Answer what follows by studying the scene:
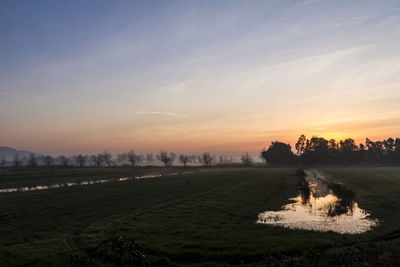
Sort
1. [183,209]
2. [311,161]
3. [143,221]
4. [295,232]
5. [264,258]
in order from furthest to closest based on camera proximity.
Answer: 1. [311,161]
2. [183,209]
3. [143,221]
4. [295,232]
5. [264,258]

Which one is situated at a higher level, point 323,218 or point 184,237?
point 184,237

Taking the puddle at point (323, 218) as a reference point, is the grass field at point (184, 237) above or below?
above

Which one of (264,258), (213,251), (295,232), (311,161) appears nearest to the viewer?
(264,258)

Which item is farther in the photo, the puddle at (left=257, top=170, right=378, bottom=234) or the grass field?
the puddle at (left=257, top=170, right=378, bottom=234)

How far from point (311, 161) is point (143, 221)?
195 metres

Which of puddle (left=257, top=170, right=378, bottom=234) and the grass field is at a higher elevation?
the grass field

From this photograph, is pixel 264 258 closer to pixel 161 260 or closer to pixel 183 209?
pixel 161 260

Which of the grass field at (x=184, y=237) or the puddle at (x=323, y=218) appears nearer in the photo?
the grass field at (x=184, y=237)

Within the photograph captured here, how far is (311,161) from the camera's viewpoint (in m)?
198

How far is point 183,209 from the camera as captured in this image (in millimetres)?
31062

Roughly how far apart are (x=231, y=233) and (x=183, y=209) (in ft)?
36.5

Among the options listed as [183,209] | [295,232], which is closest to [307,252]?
[295,232]

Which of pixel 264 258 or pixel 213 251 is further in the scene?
pixel 213 251

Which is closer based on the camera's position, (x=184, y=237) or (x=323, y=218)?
(x=184, y=237)
